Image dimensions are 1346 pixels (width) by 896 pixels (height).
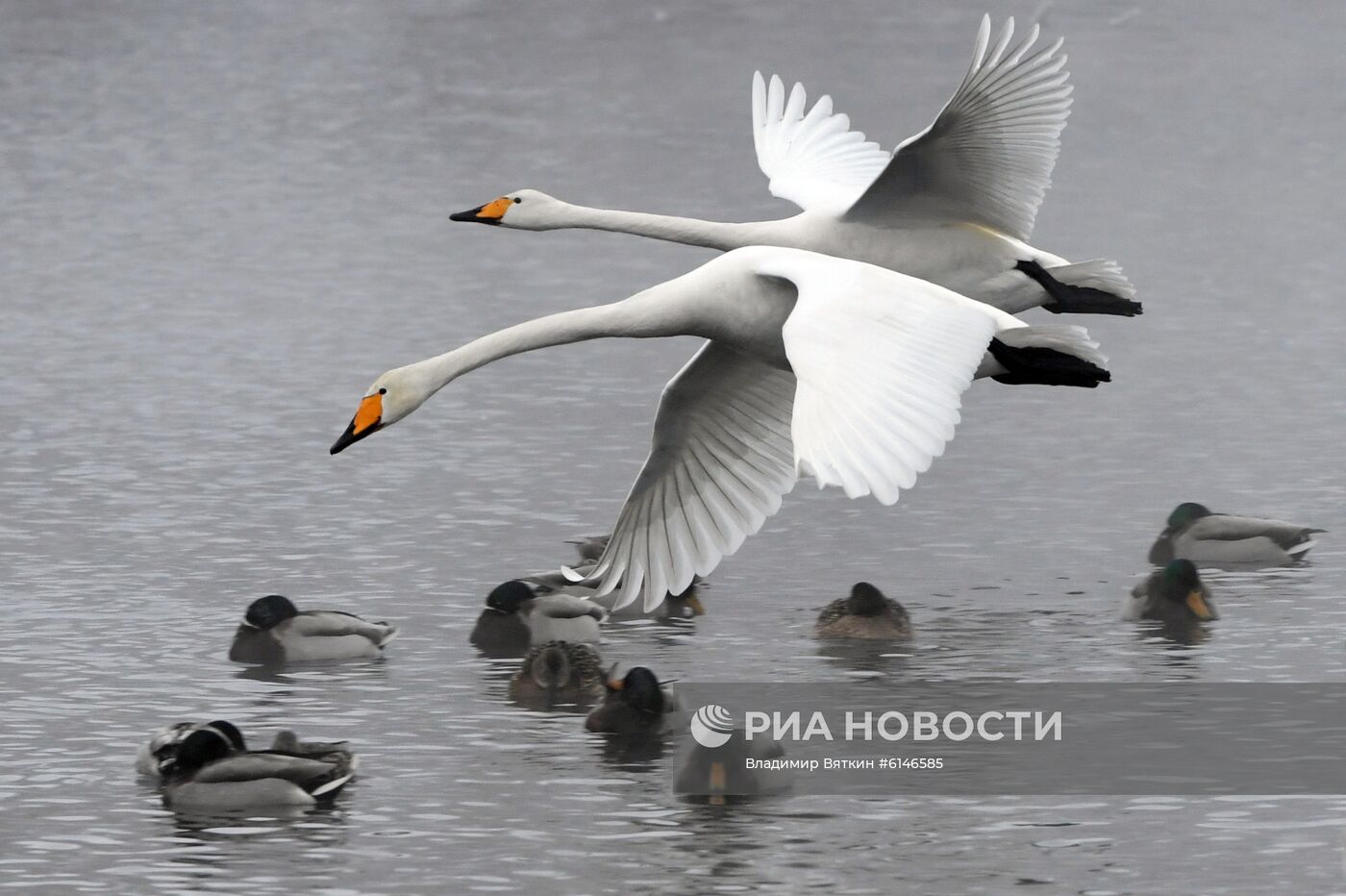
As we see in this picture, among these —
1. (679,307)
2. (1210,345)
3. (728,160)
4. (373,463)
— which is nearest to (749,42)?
(728,160)

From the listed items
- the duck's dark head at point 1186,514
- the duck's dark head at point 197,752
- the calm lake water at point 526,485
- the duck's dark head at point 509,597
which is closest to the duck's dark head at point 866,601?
the calm lake water at point 526,485

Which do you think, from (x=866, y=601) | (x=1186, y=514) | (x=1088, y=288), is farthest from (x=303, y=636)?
(x=1186, y=514)

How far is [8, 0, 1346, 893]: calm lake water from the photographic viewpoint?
1262 centimetres

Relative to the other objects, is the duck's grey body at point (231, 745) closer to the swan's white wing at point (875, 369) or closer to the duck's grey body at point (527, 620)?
the duck's grey body at point (527, 620)

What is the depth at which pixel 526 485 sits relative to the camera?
69.1ft

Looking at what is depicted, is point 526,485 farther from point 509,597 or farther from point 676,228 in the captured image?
point 676,228

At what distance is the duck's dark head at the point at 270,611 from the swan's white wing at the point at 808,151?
3.88m

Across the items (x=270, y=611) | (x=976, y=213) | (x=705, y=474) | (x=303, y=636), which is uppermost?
(x=976, y=213)

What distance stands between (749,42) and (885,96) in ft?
31.0

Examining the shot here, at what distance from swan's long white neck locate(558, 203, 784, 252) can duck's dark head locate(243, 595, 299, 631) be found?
2771 mm

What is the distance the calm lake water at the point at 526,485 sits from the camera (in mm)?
12625

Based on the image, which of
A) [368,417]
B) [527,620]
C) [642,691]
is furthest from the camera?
[527,620]

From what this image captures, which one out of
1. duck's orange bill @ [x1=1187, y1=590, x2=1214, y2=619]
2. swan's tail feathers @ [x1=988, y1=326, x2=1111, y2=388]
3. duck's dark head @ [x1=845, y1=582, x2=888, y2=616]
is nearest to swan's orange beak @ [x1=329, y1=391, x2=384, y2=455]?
swan's tail feathers @ [x1=988, y1=326, x2=1111, y2=388]

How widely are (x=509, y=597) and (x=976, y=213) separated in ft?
11.2
